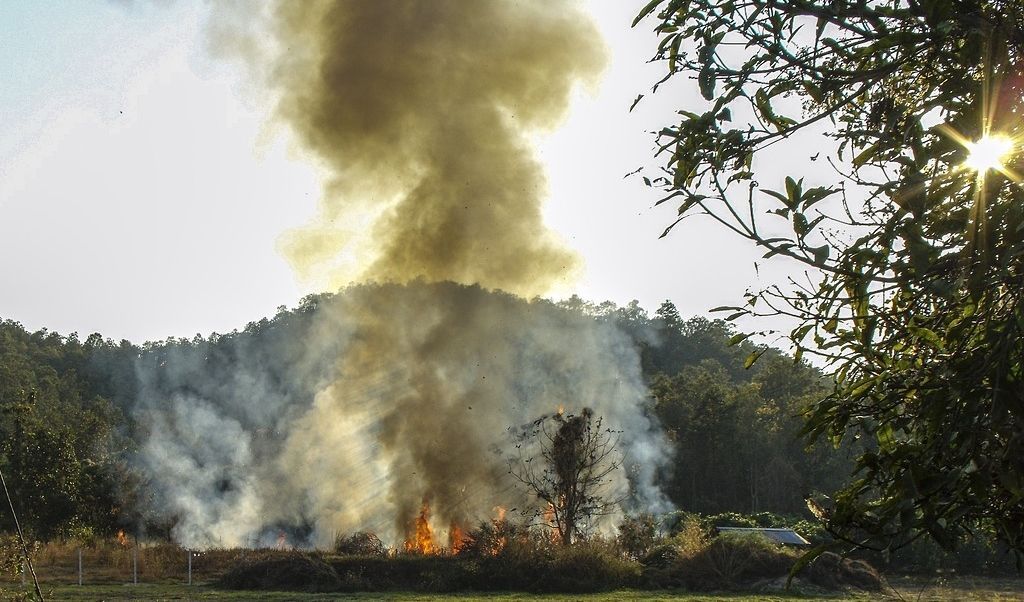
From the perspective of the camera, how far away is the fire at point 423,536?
109 feet

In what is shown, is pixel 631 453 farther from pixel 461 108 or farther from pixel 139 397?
pixel 139 397

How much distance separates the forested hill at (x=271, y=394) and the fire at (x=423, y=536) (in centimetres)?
893

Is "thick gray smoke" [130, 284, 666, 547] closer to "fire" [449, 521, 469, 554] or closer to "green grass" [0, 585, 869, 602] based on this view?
"fire" [449, 521, 469, 554]

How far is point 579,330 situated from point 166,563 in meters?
25.6

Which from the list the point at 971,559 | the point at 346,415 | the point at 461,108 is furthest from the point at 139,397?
the point at 971,559

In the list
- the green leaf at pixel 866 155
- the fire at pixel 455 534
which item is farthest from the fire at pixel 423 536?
the green leaf at pixel 866 155

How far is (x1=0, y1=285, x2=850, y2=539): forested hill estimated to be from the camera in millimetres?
36500

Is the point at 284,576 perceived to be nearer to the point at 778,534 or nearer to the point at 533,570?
the point at 533,570

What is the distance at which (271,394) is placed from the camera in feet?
224

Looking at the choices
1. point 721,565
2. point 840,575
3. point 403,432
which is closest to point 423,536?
point 403,432

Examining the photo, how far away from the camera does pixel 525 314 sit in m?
43.6

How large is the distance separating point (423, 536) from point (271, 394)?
35.9 m

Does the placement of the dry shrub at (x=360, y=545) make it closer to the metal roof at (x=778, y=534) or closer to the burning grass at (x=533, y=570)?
the burning grass at (x=533, y=570)

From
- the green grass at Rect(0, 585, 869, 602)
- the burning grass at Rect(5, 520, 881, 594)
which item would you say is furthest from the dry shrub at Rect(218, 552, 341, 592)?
the green grass at Rect(0, 585, 869, 602)
